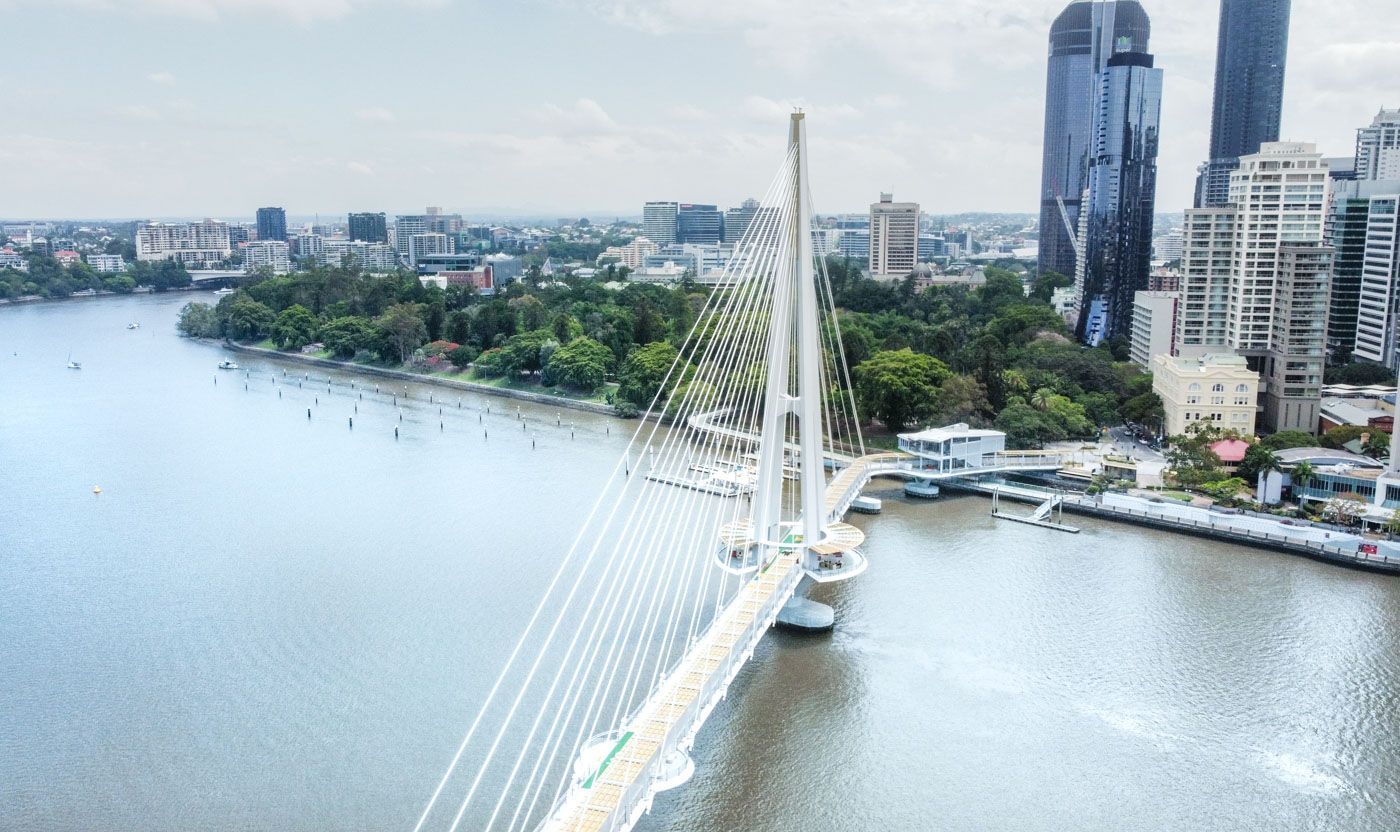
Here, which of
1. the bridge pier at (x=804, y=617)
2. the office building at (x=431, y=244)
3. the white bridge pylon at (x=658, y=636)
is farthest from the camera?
the office building at (x=431, y=244)

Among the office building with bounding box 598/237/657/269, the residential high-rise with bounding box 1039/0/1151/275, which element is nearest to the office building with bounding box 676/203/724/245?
the office building with bounding box 598/237/657/269

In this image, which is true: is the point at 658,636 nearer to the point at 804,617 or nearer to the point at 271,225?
the point at 804,617

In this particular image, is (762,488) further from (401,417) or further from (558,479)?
(401,417)

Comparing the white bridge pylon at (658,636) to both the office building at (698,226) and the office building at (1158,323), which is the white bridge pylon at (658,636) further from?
the office building at (698,226)

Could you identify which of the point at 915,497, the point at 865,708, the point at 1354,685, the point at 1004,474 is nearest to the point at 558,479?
the point at 915,497

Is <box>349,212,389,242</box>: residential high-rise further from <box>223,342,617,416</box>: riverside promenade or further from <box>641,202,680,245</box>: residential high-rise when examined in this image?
<box>223,342,617,416</box>: riverside promenade

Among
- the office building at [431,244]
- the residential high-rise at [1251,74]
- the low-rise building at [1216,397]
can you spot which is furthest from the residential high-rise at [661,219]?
Result: the low-rise building at [1216,397]
